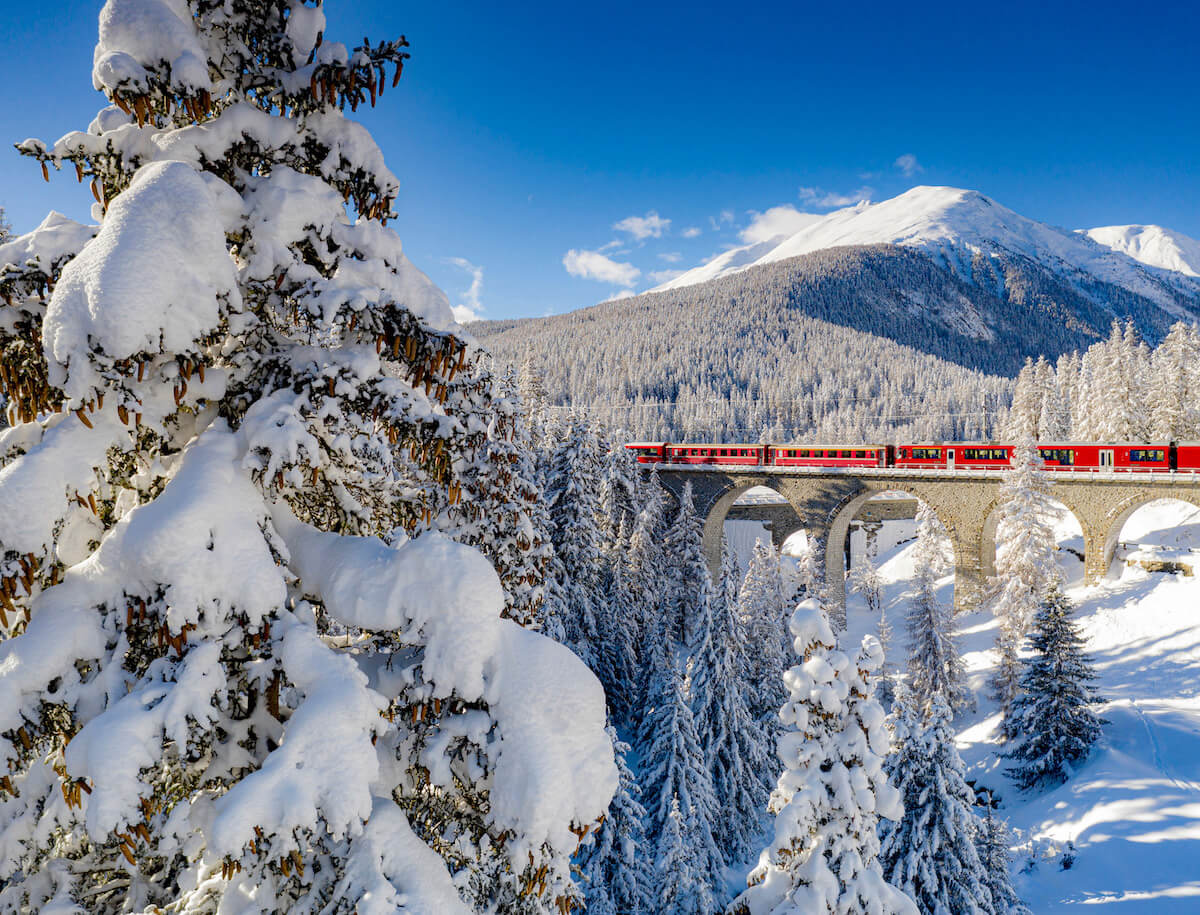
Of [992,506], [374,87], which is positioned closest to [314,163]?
[374,87]

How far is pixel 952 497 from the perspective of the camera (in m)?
37.7

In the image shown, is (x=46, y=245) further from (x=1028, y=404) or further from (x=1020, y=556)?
(x=1028, y=404)

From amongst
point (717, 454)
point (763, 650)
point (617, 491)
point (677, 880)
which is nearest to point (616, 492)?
point (617, 491)

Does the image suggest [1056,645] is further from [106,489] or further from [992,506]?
[106,489]

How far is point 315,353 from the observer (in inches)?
150

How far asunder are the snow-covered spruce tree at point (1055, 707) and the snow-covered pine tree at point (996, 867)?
9.06 m

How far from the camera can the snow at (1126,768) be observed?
15.7 m

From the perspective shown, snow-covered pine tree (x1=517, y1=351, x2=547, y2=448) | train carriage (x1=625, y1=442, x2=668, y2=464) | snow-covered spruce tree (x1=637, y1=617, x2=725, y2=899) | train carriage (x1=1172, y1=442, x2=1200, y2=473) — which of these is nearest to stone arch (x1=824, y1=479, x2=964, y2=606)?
train carriage (x1=1172, y1=442, x2=1200, y2=473)

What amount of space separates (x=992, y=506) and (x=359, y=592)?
41.0 metres

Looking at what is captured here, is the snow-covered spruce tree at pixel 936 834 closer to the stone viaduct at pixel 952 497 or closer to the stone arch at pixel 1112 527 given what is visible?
the stone viaduct at pixel 952 497

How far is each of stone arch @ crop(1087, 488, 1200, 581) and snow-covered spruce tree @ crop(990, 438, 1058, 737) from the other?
400 centimetres

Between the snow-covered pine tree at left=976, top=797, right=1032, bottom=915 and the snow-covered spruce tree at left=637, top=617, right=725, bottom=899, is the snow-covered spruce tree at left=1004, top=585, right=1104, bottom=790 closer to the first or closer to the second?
the snow-covered pine tree at left=976, top=797, right=1032, bottom=915

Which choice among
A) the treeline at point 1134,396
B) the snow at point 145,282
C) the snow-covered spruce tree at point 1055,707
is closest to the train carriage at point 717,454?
the treeline at point 1134,396

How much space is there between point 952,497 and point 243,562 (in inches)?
1638
